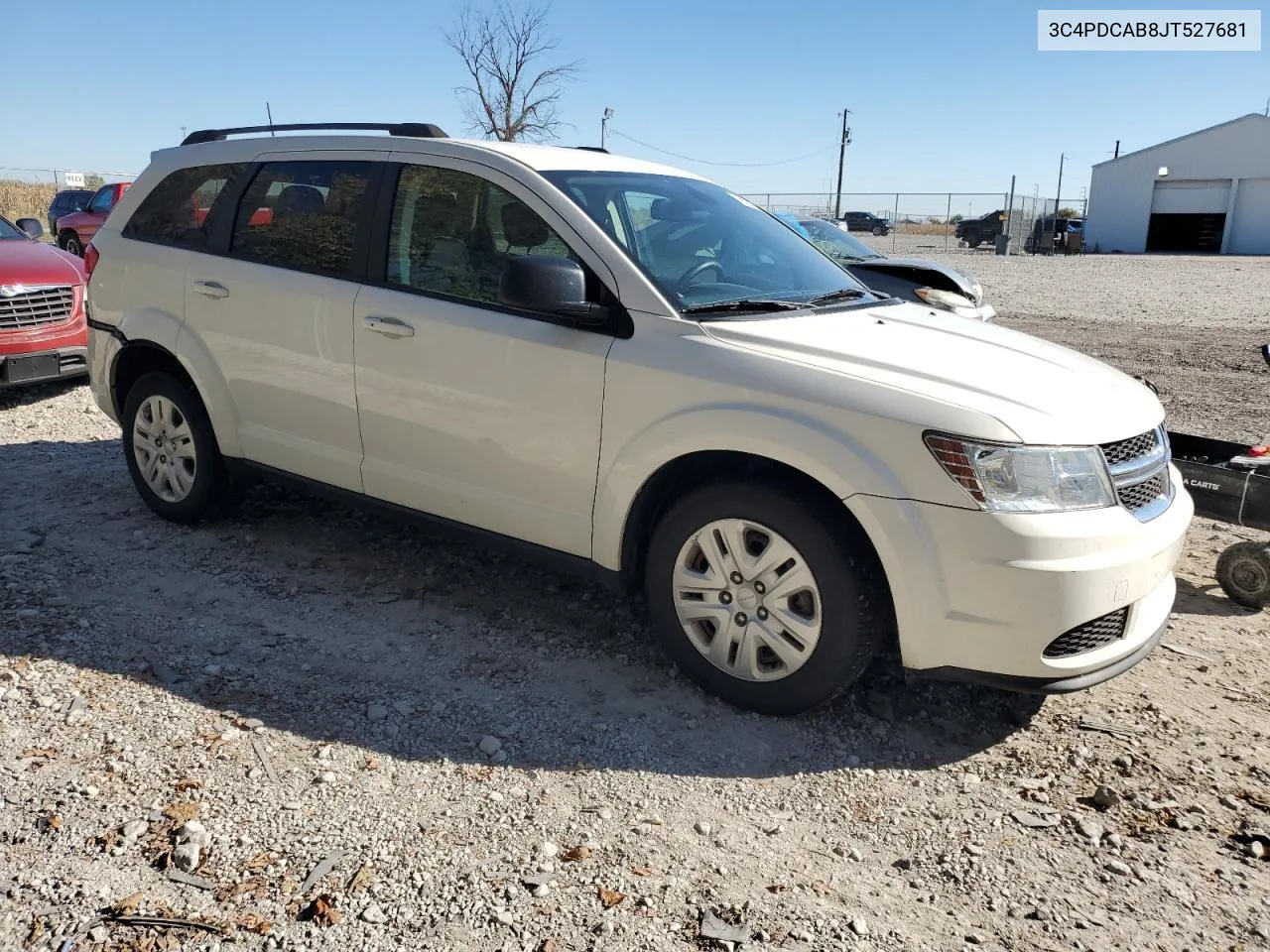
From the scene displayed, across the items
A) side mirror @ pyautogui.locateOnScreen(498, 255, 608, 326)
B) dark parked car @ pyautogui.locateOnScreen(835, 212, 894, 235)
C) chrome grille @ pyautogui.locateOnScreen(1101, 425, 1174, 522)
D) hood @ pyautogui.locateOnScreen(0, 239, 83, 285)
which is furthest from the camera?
dark parked car @ pyautogui.locateOnScreen(835, 212, 894, 235)

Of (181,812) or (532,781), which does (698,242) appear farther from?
(181,812)

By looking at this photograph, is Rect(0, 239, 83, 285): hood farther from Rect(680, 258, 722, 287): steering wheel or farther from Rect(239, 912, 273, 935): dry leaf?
Rect(239, 912, 273, 935): dry leaf

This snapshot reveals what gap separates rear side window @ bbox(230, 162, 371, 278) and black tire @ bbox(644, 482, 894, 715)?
1942 millimetres

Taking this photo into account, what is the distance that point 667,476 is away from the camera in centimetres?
358

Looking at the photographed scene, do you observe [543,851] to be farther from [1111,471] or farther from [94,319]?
[94,319]

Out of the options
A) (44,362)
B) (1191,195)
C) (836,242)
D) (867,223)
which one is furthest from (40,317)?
(1191,195)

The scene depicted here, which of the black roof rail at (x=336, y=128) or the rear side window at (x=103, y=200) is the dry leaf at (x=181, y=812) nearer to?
the black roof rail at (x=336, y=128)

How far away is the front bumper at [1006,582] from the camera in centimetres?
299

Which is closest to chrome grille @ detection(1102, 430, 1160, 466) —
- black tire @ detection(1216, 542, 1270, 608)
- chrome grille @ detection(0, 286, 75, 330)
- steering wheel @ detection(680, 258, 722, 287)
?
black tire @ detection(1216, 542, 1270, 608)

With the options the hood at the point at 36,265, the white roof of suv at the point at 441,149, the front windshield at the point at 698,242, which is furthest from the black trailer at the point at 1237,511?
the hood at the point at 36,265

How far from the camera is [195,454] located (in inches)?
196

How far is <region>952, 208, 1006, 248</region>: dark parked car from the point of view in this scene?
42938mm

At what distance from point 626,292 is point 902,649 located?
61.1 inches

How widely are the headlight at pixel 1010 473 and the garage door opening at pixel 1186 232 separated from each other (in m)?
49.6
